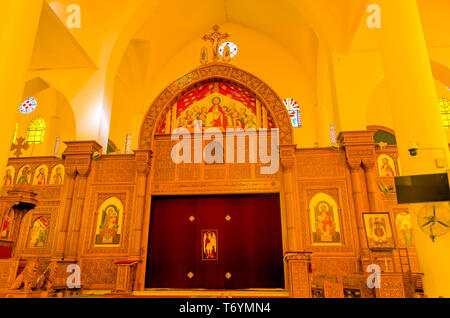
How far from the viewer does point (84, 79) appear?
406 inches

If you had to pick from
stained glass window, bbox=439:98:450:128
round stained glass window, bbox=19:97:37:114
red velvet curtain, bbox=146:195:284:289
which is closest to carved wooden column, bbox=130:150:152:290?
red velvet curtain, bbox=146:195:284:289

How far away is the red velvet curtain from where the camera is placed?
8812 millimetres

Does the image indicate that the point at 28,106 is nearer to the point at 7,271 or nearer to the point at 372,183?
the point at 7,271

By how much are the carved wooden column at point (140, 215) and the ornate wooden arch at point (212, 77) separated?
423 millimetres

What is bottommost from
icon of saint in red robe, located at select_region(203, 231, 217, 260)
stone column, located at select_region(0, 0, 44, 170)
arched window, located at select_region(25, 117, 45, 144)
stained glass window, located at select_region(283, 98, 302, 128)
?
icon of saint in red robe, located at select_region(203, 231, 217, 260)

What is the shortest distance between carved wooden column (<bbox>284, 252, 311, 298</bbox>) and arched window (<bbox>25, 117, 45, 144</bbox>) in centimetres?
1225

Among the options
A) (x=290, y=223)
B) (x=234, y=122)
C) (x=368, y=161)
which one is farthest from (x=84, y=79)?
(x=368, y=161)

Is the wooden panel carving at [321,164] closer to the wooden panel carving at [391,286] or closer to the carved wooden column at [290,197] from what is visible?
the carved wooden column at [290,197]

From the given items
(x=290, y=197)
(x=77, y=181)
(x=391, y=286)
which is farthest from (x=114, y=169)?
(x=391, y=286)

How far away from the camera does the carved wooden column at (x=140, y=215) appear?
8.52 m

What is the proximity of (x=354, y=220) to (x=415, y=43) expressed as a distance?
451cm

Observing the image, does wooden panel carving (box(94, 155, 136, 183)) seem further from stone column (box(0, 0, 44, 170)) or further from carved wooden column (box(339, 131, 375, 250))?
carved wooden column (box(339, 131, 375, 250))

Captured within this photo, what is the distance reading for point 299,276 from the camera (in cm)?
623

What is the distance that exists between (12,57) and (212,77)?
5.50m
